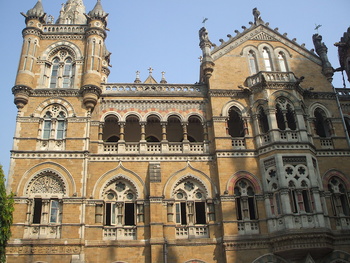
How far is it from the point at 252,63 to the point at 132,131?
31.8 ft

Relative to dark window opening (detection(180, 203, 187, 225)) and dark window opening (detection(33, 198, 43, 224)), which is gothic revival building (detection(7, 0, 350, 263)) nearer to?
dark window opening (detection(33, 198, 43, 224))

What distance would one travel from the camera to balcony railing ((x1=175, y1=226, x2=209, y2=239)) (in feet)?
72.7

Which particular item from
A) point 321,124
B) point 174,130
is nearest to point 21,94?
point 174,130

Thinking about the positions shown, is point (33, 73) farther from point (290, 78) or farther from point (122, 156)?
point (290, 78)

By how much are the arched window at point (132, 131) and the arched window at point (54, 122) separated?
4.36m

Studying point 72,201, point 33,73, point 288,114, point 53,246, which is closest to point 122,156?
point 72,201

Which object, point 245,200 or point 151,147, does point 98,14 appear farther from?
point 245,200

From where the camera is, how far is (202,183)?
77.0 ft

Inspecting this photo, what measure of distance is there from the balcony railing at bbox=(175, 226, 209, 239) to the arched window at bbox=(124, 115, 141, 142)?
284 inches

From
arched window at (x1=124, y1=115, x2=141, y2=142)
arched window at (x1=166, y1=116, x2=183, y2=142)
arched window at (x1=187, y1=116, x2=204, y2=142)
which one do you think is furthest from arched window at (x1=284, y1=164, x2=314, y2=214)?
arched window at (x1=124, y1=115, x2=141, y2=142)

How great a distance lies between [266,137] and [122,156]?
8.99 metres

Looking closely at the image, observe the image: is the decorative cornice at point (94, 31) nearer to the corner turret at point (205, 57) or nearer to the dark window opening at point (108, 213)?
the corner turret at point (205, 57)

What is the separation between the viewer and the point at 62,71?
2630cm

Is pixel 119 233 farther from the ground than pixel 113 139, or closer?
closer
